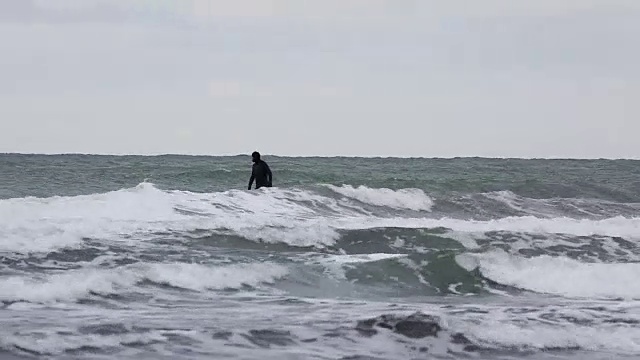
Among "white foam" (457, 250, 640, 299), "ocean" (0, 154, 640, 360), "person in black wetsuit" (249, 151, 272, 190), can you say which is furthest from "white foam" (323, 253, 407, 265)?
"person in black wetsuit" (249, 151, 272, 190)

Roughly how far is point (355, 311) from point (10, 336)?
10.2 ft

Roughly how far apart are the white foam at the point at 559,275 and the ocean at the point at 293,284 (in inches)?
1.1

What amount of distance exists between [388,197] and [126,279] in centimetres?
1588

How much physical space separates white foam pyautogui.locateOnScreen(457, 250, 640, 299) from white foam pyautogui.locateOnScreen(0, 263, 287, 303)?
2.56m

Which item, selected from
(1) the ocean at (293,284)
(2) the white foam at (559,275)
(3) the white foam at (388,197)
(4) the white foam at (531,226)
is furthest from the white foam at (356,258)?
(3) the white foam at (388,197)

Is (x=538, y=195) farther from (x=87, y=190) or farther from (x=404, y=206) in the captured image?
(x=87, y=190)

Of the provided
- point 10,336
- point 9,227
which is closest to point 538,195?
point 9,227

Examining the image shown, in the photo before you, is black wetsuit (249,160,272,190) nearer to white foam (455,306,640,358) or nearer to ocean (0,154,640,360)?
ocean (0,154,640,360)

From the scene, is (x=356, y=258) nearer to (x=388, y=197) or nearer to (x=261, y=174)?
(x=261, y=174)

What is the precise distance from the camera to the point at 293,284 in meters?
10.9

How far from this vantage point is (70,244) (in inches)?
485

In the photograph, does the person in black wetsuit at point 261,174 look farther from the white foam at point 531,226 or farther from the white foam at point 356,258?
the white foam at point 356,258

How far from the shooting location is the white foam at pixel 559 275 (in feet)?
36.7

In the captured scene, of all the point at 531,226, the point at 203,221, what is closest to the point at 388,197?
the point at 531,226
